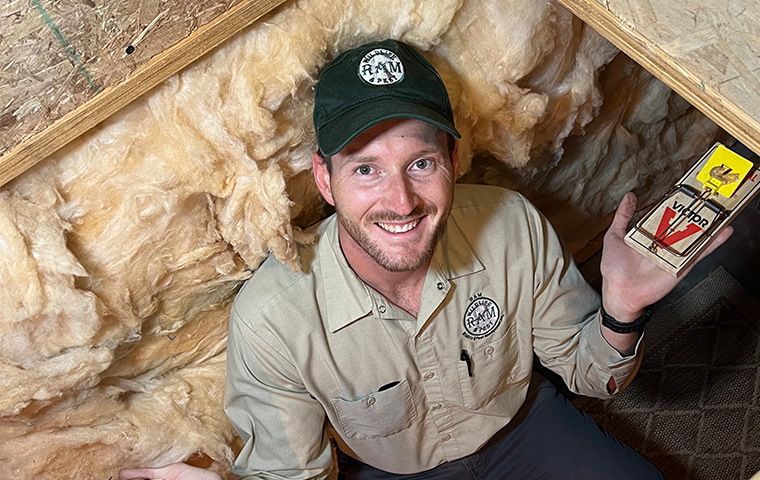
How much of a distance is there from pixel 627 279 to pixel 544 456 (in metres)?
0.56

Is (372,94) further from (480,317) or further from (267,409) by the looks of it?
(267,409)

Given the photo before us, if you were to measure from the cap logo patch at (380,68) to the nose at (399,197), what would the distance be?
0.53 feet

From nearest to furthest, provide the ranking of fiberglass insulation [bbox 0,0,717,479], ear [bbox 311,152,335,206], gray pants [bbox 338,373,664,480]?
fiberglass insulation [bbox 0,0,717,479] → ear [bbox 311,152,335,206] → gray pants [bbox 338,373,664,480]

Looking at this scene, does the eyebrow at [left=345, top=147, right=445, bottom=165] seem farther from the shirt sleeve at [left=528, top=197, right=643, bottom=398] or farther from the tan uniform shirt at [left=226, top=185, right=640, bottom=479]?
the shirt sleeve at [left=528, top=197, right=643, bottom=398]

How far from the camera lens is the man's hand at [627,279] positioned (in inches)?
48.4

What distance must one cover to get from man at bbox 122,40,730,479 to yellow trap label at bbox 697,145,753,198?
0.10 metres

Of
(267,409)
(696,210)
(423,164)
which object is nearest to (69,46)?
(423,164)

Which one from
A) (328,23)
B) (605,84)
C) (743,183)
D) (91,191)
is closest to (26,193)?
(91,191)

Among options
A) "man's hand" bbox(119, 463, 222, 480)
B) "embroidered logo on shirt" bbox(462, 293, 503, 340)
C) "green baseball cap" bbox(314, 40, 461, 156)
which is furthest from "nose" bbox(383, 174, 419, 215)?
"man's hand" bbox(119, 463, 222, 480)

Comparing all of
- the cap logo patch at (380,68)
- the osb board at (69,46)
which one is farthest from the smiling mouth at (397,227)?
the osb board at (69,46)

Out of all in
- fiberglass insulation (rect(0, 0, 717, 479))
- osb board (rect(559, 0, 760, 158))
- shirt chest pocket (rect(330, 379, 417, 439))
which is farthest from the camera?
shirt chest pocket (rect(330, 379, 417, 439))

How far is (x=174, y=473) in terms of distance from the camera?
→ 1367 millimetres

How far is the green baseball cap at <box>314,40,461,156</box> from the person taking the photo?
1.13 meters

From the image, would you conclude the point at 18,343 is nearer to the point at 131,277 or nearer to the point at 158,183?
the point at 131,277
